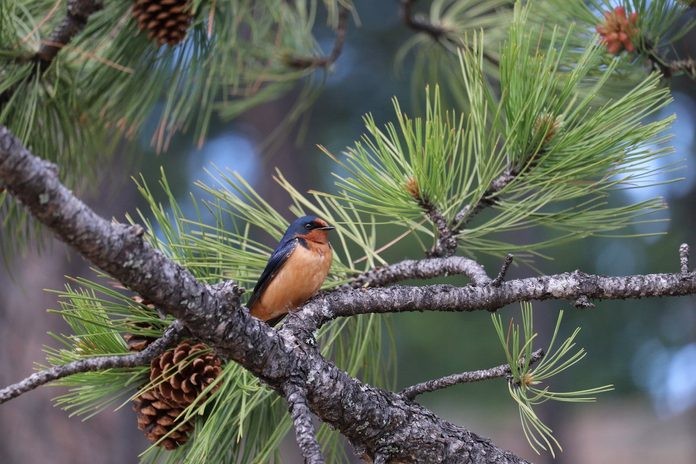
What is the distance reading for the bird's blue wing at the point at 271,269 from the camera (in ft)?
7.22

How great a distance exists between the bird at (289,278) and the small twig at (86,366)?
1.74 ft

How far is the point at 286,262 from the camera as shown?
228cm

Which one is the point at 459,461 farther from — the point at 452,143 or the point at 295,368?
the point at 452,143

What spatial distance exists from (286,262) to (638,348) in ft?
21.3

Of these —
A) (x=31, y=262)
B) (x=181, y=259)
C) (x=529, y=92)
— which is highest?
(x=529, y=92)

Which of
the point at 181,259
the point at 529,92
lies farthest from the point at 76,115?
the point at 529,92

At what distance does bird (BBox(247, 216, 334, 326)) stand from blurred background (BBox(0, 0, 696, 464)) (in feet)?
10.6

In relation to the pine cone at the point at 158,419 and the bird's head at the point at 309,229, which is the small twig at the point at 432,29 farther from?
the pine cone at the point at 158,419

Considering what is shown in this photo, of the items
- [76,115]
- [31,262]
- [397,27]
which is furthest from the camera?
[397,27]

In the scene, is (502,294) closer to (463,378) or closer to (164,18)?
(463,378)

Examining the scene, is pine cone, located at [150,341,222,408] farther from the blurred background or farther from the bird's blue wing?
the blurred background

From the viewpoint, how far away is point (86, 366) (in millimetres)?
1507

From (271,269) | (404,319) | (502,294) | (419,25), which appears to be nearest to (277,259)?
(271,269)

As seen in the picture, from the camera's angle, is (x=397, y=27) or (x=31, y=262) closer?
(x=31, y=262)
